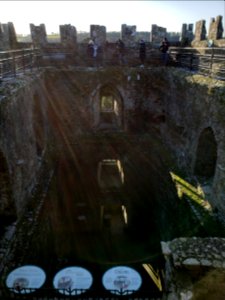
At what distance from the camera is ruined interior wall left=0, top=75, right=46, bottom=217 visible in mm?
6461

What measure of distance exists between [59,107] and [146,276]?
7621mm

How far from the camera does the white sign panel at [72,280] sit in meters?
5.67

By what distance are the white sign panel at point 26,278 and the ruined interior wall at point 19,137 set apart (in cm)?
157

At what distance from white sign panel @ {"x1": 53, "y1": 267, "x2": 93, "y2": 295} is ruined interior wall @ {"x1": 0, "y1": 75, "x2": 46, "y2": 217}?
2.02 metres

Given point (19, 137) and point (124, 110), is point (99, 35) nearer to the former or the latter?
point (124, 110)

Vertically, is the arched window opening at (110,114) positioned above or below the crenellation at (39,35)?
below

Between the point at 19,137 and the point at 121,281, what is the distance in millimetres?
4382

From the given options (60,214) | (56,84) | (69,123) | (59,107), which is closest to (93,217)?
(60,214)

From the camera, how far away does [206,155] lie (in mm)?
8797

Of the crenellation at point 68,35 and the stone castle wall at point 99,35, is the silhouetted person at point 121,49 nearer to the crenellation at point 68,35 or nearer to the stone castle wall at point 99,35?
the stone castle wall at point 99,35

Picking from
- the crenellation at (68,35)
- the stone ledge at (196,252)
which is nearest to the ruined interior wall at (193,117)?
the stone ledge at (196,252)

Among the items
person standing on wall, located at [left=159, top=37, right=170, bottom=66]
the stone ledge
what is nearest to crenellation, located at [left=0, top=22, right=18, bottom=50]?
person standing on wall, located at [left=159, top=37, right=170, bottom=66]

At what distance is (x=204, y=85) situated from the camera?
808 cm

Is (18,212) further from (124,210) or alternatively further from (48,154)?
(124,210)
